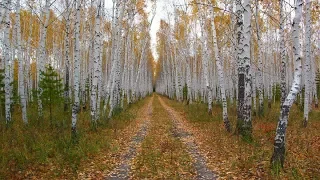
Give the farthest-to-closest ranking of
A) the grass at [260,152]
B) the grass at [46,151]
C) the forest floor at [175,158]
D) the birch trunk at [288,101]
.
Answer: the grass at [46,151], the forest floor at [175,158], the grass at [260,152], the birch trunk at [288,101]

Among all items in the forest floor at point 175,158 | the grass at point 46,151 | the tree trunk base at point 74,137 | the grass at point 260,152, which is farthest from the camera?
the tree trunk base at point 74,137

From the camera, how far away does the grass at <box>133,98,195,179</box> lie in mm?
6152

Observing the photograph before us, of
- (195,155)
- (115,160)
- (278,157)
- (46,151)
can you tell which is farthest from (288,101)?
(46,151)

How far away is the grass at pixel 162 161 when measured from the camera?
6.15 m

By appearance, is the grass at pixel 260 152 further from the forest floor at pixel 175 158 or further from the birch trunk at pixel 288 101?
the birch trunk at pixel 288 101

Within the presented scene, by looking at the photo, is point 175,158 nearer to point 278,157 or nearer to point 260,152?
point 260,152

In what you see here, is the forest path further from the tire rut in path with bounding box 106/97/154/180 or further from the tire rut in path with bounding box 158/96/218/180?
the tire rut in path with bounding box 158/96/218/180

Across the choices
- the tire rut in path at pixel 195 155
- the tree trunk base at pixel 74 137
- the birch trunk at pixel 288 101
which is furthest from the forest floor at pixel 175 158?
the birch trunk at pixel 288 101

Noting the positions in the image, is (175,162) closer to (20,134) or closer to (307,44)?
(20,134)

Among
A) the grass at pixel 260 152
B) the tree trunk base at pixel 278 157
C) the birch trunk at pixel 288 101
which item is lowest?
the grass at pixel 260 152

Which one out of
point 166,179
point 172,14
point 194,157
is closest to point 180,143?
point 194,157

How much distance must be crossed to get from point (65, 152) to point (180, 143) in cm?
372

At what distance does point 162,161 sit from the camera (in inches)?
281

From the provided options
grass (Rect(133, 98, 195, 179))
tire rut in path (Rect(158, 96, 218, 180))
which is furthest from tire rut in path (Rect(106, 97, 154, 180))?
tire rut in path (Rect(158, 96, 218, 180))
